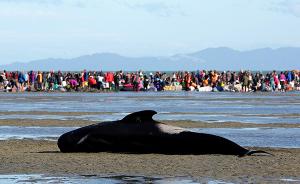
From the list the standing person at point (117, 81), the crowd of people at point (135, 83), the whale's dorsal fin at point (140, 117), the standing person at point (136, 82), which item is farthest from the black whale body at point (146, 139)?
the standing person at point (117, 81)

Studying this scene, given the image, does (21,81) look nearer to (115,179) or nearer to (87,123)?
(87,123)

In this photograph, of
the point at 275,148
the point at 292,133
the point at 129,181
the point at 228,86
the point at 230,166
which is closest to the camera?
the point at 129,181

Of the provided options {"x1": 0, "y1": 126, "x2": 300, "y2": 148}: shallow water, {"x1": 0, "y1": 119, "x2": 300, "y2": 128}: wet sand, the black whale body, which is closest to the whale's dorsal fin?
the black whale body

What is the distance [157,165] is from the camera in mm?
16750

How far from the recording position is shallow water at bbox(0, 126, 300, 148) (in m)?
22.8

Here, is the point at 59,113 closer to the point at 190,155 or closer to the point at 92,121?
the point at 92,121

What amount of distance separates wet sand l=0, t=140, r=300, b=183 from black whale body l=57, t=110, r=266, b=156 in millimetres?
240

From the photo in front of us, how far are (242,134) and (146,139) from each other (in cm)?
772

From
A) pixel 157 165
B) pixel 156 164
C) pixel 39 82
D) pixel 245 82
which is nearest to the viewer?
pixel 157 165

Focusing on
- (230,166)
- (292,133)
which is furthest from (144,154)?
(292,133)

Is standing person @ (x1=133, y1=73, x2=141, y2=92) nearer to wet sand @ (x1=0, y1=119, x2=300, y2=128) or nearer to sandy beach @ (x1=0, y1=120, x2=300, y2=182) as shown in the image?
wet sand @ (x1=0, y1=119, x2=300, y2=128)

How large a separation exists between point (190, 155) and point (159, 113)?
20.1 m

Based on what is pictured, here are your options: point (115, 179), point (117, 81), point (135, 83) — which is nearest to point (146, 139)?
point (115, 179)

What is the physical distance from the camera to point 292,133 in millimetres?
26281
